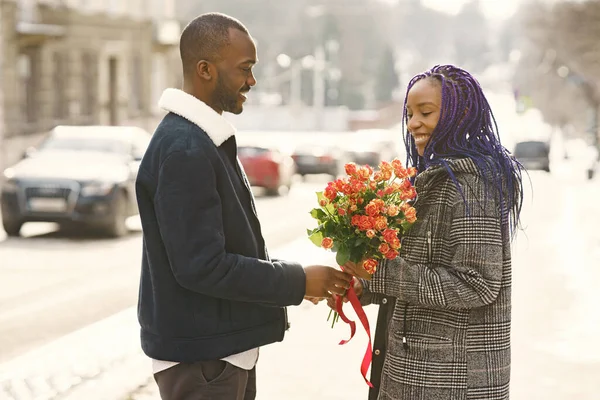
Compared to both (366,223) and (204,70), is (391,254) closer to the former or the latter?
(366,223)

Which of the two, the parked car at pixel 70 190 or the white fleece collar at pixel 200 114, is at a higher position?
the white fleece collar at pixel 200 114

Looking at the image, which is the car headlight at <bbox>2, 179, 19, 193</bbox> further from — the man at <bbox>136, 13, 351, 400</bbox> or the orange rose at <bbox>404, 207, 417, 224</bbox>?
the orange rose at <bbox>404, 207, 417, 224</bbox>

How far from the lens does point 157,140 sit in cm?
302

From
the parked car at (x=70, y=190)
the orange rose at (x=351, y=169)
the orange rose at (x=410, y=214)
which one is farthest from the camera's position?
the parked car at (x=70, y=190)

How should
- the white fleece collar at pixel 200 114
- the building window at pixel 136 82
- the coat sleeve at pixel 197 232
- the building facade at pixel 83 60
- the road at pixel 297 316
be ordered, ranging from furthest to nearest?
the building window at pixel 136 82
the building facade at pixel 83 60
the road at pixel 297 316
the white fleece collar at pixel 200 114
the coat sleeve at pixel 197 232

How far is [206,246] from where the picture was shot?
9.57 feet

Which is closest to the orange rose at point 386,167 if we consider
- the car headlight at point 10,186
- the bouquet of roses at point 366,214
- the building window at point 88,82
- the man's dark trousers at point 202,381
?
the bouquet of roses at point 366,214

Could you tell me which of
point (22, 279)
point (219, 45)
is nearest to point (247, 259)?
point (219, 45)

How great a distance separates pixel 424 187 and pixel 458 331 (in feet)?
1.48

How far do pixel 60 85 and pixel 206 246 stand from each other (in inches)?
1346

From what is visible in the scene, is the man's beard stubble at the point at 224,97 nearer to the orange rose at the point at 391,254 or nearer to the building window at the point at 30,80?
the orange rose at the point at 391,254

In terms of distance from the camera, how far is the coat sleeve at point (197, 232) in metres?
2.91

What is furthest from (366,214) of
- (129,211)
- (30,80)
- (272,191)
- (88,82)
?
(88,82)

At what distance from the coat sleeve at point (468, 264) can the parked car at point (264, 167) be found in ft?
80.4
